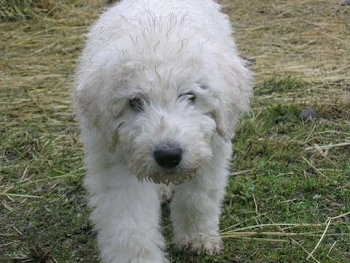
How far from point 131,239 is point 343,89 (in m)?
3.94

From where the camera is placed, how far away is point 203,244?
15.8ft

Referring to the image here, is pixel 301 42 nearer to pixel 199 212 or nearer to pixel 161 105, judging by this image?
pixel 199 212

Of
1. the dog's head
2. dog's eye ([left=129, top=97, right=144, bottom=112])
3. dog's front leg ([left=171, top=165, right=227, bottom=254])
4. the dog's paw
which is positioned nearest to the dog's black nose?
the dog's head

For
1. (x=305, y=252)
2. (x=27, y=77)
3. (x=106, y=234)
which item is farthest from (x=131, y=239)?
(x=27, y=77)

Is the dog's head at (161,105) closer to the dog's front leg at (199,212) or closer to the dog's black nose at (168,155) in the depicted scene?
the dog's black nose at (168,155)

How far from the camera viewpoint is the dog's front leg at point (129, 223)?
13.5 feet

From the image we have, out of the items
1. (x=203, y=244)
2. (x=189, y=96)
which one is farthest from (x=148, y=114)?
(x=203, y=244)

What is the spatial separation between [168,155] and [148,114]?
27 centimetres

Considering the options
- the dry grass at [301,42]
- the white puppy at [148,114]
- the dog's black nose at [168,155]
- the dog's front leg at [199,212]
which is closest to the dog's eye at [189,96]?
the white puppy at [148,114]

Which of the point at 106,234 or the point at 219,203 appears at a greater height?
the point at 106,234

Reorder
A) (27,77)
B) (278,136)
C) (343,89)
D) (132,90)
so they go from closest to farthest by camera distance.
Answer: (132,90) < (278,136) < (343,89) < (27,77)

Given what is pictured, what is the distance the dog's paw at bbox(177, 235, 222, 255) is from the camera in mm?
4805

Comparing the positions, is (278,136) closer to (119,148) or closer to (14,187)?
(14,187)

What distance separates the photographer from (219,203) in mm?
4859
